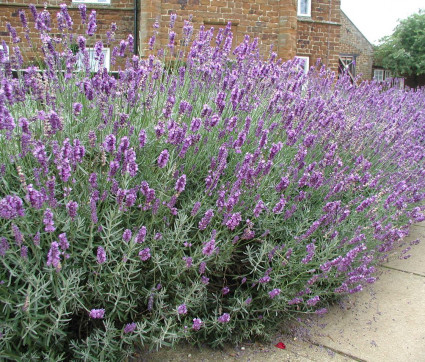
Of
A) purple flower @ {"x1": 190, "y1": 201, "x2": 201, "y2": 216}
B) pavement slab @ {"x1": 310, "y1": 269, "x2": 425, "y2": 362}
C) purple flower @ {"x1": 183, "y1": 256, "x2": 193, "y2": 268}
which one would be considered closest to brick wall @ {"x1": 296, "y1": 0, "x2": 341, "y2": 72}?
pavement slab @ {"x1": 310, "y1": 269, "x2": 425, "y2": 362}

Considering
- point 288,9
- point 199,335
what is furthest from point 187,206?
point 288,9

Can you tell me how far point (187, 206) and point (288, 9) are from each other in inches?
531

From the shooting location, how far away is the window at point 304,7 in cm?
1656

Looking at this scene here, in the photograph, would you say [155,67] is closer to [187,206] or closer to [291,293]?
[187,206]

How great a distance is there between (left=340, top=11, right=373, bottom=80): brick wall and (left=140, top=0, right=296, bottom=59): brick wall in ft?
51.1

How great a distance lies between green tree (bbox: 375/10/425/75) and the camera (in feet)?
94.8

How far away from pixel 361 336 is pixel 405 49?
3248 centimetres

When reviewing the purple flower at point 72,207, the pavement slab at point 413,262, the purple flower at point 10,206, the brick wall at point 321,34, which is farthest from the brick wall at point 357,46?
the purple flower at point 10,206

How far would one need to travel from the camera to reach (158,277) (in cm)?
217

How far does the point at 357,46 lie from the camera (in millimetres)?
29062

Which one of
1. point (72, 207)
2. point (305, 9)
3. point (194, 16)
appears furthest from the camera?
point (305, 9)

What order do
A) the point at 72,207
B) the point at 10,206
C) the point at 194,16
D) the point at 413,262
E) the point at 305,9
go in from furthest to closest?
the point at 305,9 < the point at 194,16 < the point at 413,262 < the point at 72,207 < the point at 10,206

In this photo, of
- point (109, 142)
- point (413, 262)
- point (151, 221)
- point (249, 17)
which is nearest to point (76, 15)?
point (249, 17)

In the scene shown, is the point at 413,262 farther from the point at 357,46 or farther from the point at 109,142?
the point at 357,46
